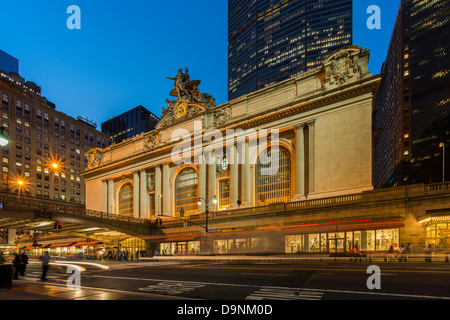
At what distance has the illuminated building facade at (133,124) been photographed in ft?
611

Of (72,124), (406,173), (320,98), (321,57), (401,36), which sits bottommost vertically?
(406,173)

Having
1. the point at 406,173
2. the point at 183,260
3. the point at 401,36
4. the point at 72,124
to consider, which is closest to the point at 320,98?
the point at 183,260

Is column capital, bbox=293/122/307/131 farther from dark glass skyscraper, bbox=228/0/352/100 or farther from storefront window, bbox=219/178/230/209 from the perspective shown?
dark glass skyscraper, bbox=228/0/352/100

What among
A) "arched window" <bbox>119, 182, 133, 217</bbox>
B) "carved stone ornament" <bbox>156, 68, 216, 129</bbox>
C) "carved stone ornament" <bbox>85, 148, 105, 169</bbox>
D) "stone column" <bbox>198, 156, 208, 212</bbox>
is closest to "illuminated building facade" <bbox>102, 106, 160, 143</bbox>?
"carved stone ornament" <bbox>85, 148, 105, 169</bbox>

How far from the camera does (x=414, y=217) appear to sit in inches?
1056

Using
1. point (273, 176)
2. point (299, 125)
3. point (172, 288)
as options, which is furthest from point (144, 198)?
point (172, 288)

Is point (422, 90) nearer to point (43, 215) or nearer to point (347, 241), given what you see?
point (347, 241)

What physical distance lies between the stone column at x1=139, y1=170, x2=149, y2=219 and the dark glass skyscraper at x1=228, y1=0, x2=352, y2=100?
108030mm

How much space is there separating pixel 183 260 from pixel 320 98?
2621 centimetres

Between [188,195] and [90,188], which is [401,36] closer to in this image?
[188,195]

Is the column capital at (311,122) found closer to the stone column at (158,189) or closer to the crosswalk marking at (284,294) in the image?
the stone column at (158,189)

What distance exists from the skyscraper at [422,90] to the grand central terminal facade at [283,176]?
1852 inches

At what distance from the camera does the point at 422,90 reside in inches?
3524

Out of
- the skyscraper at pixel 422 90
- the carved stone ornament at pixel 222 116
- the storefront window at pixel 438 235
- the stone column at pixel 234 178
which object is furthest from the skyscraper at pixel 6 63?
the storefront window at pixel 438 235
